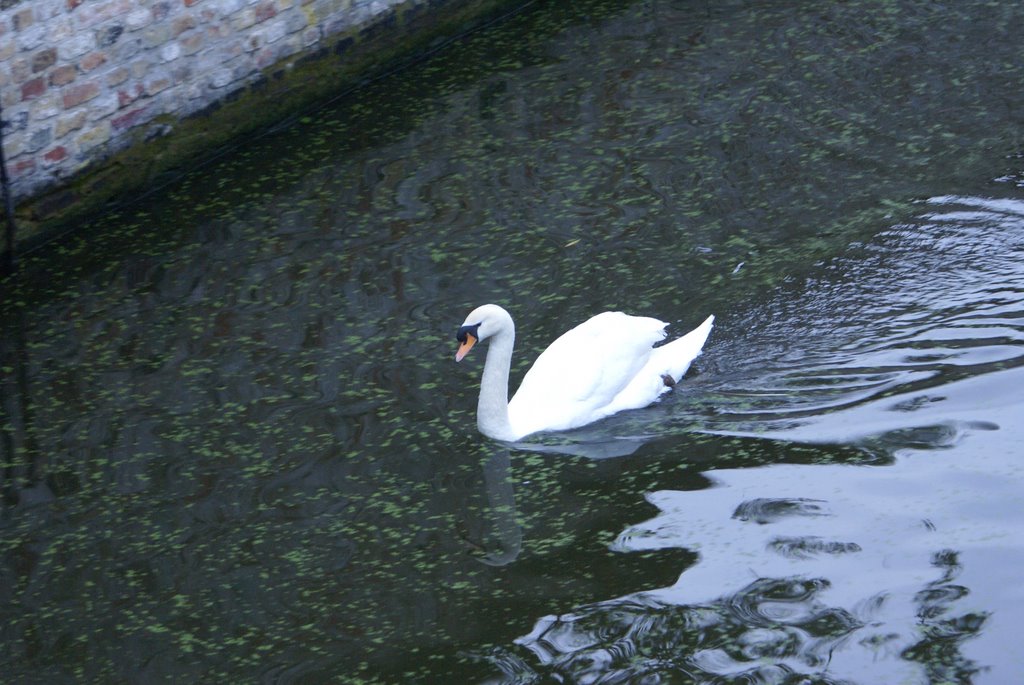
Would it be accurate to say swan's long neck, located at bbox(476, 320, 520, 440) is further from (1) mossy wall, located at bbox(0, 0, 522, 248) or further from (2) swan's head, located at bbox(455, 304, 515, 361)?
(1) mossy wall, located at bbox(0, 0, 522, 248)

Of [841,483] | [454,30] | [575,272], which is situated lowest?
[841,483]

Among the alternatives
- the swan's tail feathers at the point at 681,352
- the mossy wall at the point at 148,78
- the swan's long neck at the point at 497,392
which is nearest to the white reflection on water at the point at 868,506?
the swan's tail feathers at the point at 681,352

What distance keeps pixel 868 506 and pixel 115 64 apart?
4.91 meters

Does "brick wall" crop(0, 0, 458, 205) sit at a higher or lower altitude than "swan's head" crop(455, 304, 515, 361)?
higher

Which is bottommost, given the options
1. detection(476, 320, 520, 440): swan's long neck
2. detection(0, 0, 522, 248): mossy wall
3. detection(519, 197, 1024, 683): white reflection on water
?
detection(519, 197, 1024, 683): white reflection on water

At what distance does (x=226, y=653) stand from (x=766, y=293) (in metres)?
3.09

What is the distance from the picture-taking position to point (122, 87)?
313 inches

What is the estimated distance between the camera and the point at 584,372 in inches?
231

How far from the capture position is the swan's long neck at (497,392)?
574cm

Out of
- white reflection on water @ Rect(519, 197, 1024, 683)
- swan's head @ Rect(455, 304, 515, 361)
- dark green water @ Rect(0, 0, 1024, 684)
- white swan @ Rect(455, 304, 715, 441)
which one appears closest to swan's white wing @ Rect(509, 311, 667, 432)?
white swan @ Rect(455, 304, 715, 441)

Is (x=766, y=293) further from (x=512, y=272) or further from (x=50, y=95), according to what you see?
(x=50, y=95)

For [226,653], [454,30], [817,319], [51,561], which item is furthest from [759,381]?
[454,30]

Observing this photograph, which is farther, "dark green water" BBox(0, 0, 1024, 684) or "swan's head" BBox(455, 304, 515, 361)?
"swan's head" BBox(455, 304, 515, 361)

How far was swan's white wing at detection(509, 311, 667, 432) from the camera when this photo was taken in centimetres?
587
